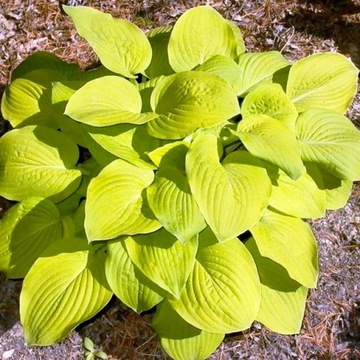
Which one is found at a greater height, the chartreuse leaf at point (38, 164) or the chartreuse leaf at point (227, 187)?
the chartreuse leaf at point (227, 187)

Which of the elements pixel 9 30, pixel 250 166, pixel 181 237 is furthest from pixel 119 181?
pixel 9 30

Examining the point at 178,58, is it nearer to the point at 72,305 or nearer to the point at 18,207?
the point at 18,207

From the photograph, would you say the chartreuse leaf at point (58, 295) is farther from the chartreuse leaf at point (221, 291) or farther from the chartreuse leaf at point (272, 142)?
the chartreuse leaf at point (272, 142)

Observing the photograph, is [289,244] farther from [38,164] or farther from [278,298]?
[38,164]

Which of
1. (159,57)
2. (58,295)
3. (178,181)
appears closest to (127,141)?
(178,181)

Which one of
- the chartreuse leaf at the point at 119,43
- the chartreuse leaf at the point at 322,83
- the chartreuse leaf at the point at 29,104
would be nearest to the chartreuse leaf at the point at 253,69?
the chartreuse leaf at the point at 322,83

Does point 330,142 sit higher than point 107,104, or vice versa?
point 107,104

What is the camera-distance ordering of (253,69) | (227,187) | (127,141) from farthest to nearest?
(253,69), (127,141), (227,187)
